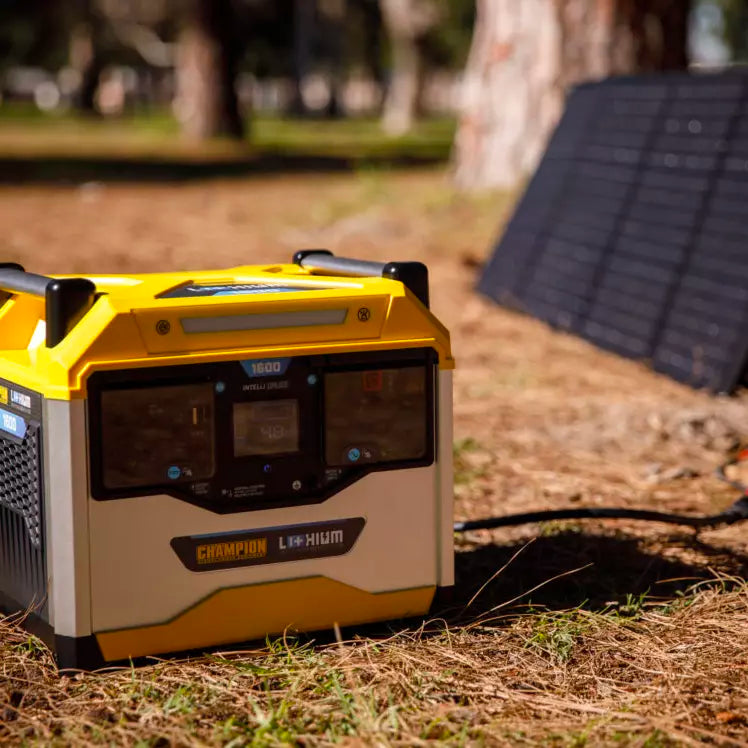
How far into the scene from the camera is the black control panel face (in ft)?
9.36

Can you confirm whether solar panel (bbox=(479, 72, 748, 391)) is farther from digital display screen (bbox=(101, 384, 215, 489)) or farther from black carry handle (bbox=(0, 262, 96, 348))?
black carry handle (bbox=(0, 262, 96, 348))

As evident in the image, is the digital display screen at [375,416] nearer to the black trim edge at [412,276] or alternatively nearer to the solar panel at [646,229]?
the black trim edge at [412,276]

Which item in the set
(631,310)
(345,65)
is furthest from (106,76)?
(631,310)

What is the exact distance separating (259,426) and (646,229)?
4.04 metres

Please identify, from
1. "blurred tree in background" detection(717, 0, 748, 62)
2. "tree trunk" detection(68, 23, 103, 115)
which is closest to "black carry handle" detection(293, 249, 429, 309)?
"tree trunk" detection(68, 23, 103, 115)

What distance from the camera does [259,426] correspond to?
9.87 feet

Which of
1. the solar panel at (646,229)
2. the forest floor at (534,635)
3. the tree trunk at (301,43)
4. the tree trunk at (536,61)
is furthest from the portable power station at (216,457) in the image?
the tree trunk at (301,43)

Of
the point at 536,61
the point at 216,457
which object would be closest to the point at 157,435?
the point at 216,457

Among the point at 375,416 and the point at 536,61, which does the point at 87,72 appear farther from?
the point at 375,416

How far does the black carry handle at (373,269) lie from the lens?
3193 millimetres

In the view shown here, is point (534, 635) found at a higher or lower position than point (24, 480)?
lower

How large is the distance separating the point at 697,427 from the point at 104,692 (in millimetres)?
3010

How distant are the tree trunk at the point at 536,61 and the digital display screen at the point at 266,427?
7430 mm

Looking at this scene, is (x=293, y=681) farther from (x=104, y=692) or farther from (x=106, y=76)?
(x=106, y=76)
